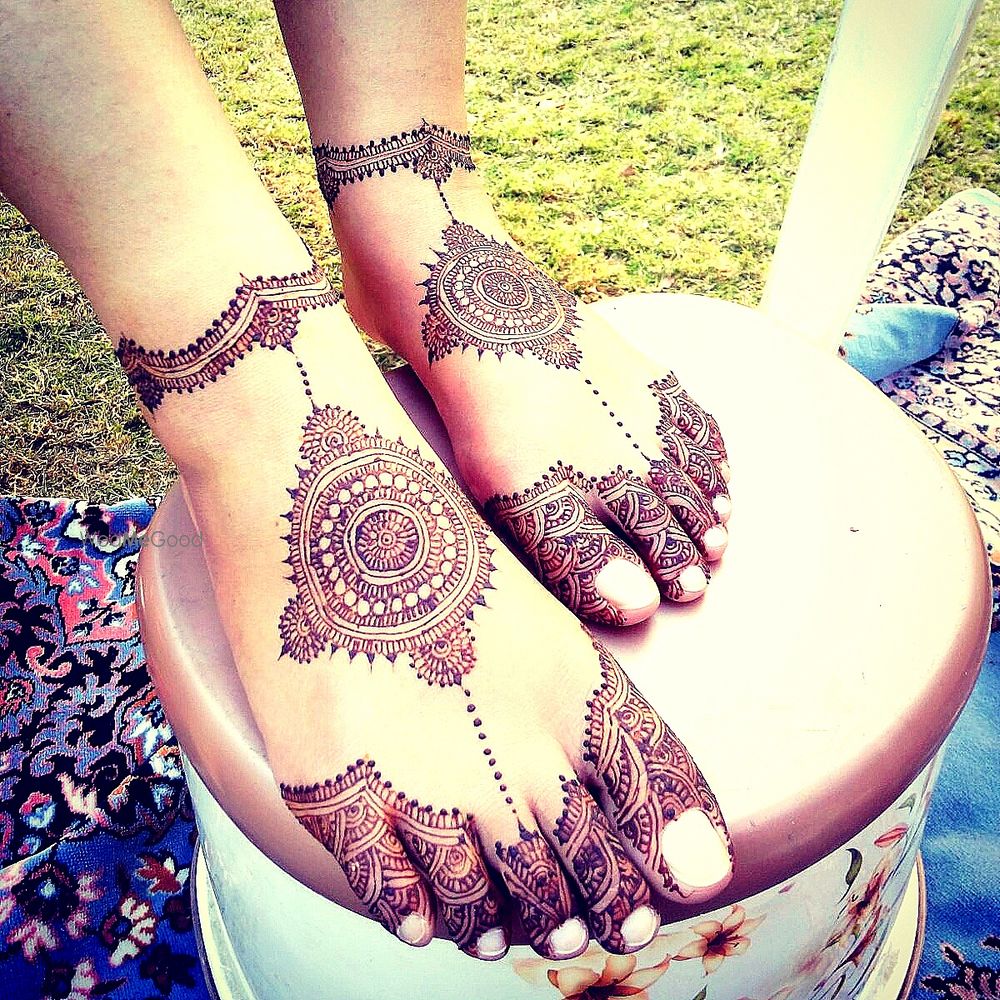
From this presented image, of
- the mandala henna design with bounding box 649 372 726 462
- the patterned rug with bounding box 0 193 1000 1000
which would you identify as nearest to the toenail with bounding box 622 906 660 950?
the mandala henna design with bounding box 649 372 726 462

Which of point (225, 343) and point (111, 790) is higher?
point (225, 343)

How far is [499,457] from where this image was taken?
72cm

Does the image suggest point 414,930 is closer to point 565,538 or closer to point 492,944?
point 492,944

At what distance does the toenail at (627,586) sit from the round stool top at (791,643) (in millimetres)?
27

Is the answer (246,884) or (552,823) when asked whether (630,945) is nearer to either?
(552,823)

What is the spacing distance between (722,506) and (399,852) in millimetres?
362

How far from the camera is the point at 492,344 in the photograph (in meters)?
0.78

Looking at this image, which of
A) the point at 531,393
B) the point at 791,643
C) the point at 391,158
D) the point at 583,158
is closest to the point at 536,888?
the point at 791,643

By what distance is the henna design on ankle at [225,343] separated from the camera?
675mm

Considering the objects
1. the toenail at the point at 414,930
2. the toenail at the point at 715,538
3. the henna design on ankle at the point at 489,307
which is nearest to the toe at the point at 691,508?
the toenail at the point at 715,538

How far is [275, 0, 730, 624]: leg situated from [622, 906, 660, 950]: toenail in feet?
0.65

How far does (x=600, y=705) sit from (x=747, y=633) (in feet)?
0.44

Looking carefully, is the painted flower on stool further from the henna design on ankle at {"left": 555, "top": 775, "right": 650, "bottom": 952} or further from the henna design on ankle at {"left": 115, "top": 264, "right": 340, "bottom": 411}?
the henna design on ankle at {"left": 115, "top": 264, "right": 340, "bottom": 411}

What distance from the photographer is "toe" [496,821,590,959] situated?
0.56m
